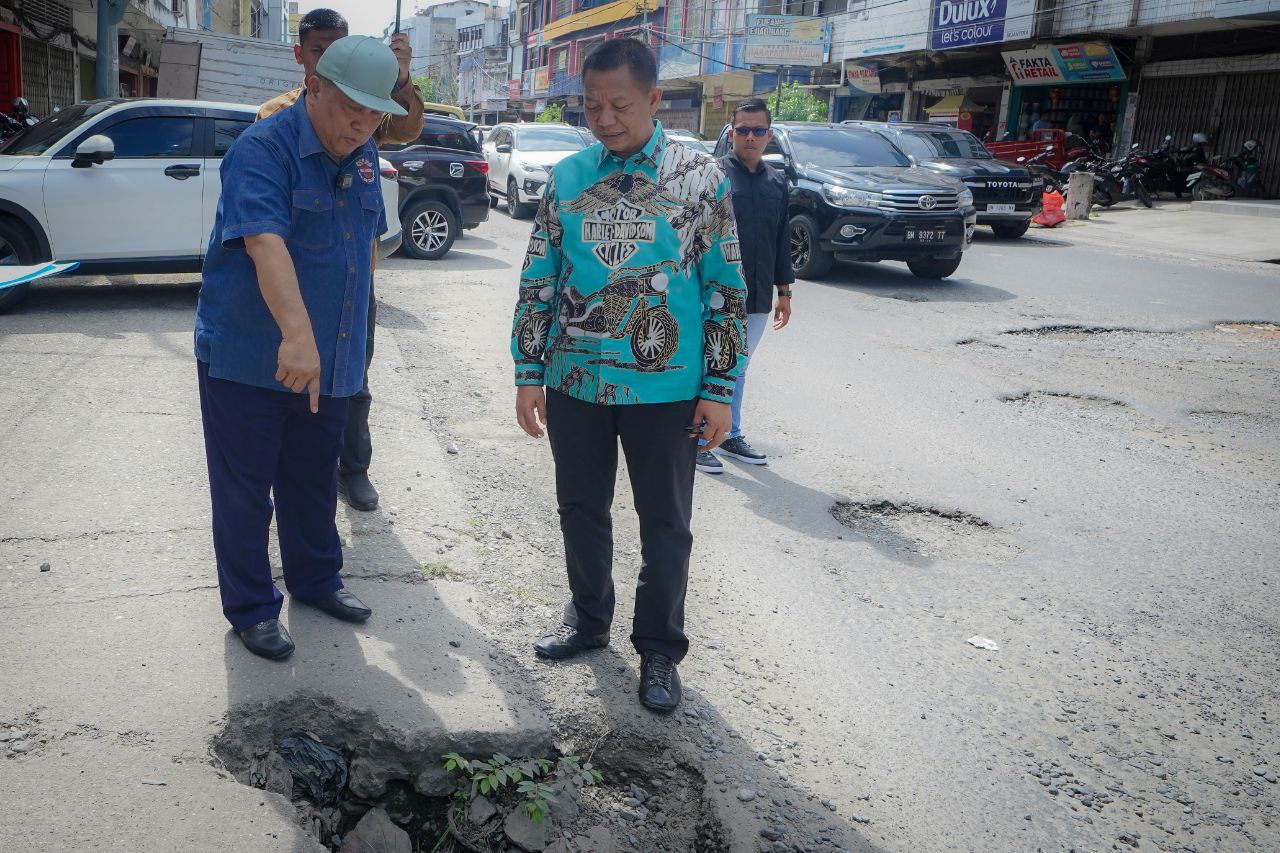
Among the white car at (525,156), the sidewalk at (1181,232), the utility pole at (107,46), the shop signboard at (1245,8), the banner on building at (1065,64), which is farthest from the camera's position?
the banner on building at (1065,64)

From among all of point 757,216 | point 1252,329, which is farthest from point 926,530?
point 1252,329

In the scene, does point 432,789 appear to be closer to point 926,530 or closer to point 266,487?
point 266,487

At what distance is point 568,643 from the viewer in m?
3.20

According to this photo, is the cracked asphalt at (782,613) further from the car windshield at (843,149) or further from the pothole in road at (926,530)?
the car windshield at (843,149)

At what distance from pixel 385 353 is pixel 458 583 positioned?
403cm

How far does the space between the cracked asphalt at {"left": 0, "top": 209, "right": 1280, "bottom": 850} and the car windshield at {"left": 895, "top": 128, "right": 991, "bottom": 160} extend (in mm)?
10035

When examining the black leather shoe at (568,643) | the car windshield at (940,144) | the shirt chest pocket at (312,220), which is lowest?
the black leather shoe at (568,643)

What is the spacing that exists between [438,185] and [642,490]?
1004 cm

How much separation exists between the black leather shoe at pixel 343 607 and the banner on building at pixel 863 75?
3226 centimetres

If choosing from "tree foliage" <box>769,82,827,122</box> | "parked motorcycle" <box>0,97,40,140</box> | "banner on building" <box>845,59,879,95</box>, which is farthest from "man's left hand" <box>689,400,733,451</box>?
"banner on building" <box>845,59,879,95</box>

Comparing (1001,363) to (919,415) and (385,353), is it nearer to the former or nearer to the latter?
(919,415)

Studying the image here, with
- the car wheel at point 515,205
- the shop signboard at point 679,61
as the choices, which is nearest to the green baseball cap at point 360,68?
the car wheel at point 515,205

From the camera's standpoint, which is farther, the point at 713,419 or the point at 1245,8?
the point at 1245,8

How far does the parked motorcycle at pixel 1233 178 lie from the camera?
68.6 ft
